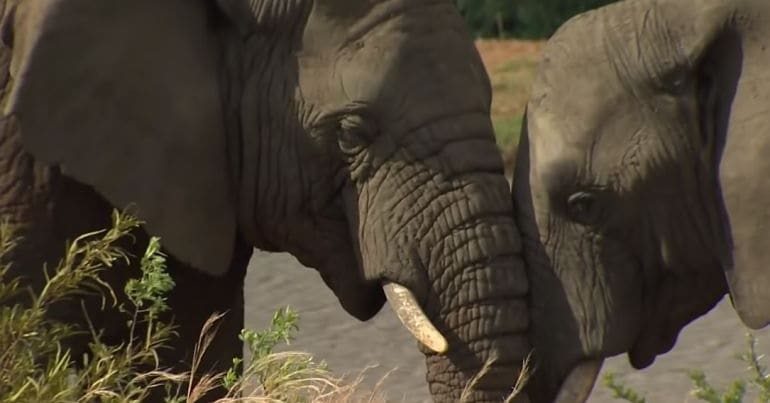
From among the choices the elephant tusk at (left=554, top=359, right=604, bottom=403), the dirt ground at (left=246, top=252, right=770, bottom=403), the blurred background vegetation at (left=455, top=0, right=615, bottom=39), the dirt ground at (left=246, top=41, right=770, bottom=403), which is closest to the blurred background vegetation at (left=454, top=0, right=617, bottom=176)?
the blurred background vegetation at (left=455, top=0, right=615, bottom=39)

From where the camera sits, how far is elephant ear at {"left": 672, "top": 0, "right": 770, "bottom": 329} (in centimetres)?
485

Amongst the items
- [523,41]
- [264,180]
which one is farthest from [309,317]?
[523,41]

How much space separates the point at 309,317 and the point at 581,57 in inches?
158

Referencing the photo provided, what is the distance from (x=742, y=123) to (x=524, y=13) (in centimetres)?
973

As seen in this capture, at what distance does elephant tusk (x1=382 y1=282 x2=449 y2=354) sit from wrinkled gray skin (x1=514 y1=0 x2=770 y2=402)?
26 centimetres

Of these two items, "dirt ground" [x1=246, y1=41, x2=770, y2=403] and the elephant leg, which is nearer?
the elephant leg

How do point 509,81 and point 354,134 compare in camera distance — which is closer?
point 354,134

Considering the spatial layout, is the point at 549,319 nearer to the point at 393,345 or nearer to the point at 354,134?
the point at 354,134

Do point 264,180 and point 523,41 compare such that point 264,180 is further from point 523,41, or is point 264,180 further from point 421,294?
point 523,41

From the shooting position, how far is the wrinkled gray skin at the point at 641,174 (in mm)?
4879

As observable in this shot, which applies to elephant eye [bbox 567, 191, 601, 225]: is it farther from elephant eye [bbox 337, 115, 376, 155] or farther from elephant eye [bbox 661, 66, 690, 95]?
elephant eye [bbox 337, 115, 376, 155]

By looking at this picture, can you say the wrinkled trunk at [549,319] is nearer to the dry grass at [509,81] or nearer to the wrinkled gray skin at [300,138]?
the wrinkled gray skin at [300,138]

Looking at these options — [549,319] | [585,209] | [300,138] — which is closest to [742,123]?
[585,209]

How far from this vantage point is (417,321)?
492cm
